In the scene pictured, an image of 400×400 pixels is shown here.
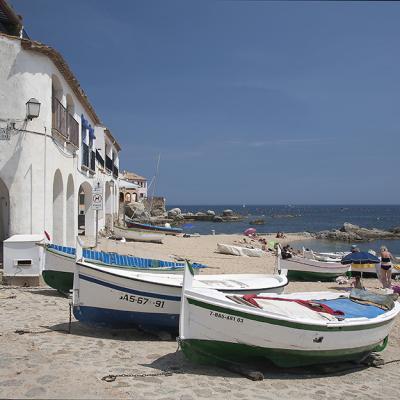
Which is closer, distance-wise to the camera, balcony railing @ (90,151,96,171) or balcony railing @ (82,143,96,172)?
balcony railing @ (82,143,96,172)

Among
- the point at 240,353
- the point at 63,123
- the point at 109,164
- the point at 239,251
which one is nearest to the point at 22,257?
→ the point at 63,123

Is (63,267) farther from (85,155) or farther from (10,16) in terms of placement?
(85,155)

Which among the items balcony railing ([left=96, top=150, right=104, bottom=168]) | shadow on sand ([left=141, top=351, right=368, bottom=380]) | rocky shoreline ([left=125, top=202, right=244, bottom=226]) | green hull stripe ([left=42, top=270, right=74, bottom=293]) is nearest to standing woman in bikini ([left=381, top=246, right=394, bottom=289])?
shadow on sand ([left=141, top=351, right=368, bottom=380])

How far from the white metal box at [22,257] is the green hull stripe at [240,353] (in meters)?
6.05

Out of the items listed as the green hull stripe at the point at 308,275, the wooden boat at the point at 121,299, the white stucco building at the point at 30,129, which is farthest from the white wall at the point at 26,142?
the green hull stripe at the point at 308,275

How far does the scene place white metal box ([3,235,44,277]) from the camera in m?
11.2

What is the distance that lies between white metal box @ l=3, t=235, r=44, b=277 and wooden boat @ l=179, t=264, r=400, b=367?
235 inches

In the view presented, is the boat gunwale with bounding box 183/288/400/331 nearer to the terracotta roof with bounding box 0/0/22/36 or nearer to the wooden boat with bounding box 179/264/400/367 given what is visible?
the wooden boat with bounding box 179/264/400/367

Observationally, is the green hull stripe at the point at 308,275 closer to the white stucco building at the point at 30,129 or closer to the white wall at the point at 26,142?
the white stucco building at the point at 30,129

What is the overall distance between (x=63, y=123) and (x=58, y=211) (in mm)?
2914

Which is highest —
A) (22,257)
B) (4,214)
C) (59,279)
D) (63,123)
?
(63,123)

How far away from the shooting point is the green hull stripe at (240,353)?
663 centimetres

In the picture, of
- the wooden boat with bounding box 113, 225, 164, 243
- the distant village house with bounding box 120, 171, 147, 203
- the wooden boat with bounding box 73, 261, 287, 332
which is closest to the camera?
the wooden boat with bounding box 73, 261, 287, 332

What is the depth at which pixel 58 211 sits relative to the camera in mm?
15281
